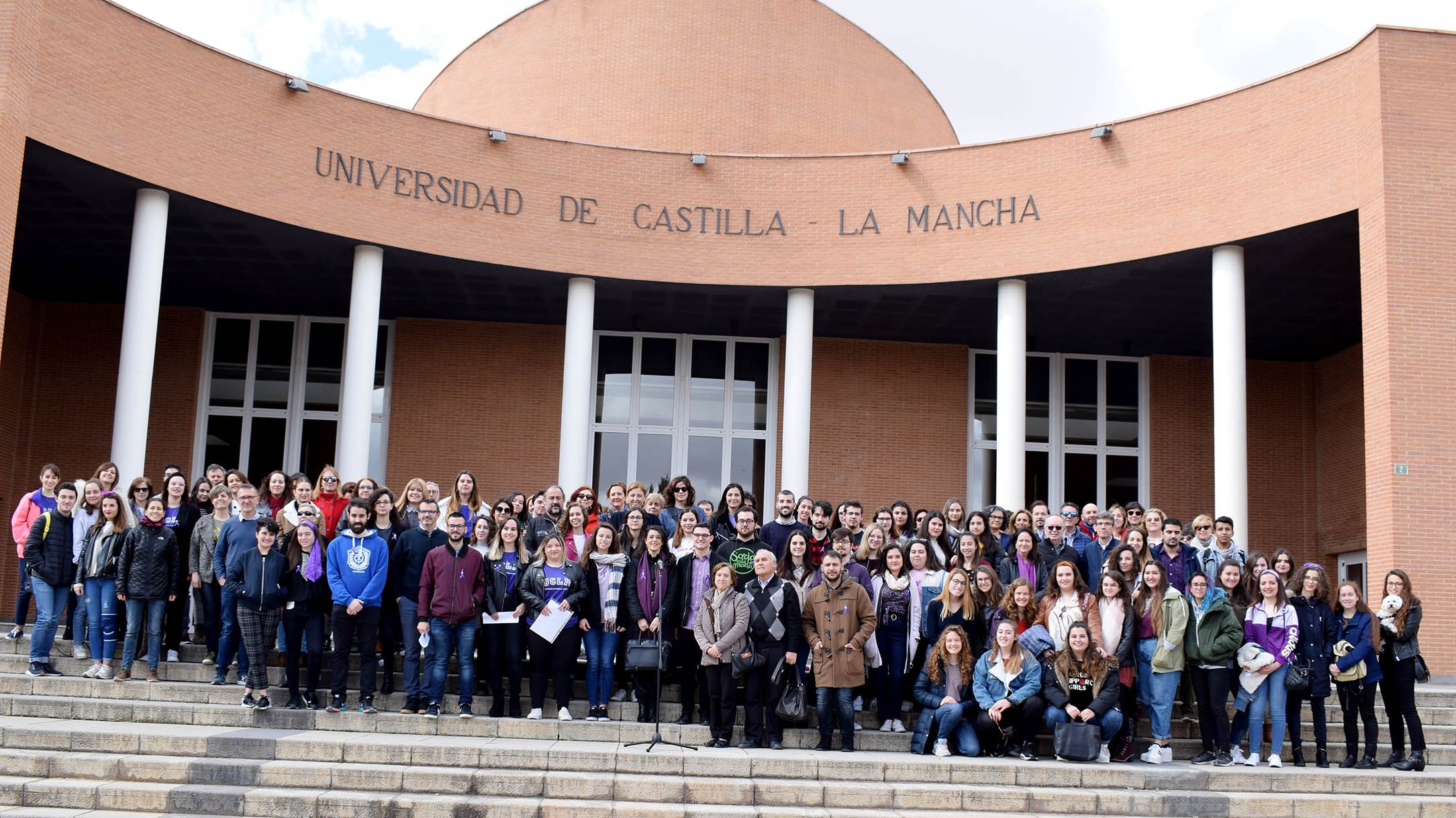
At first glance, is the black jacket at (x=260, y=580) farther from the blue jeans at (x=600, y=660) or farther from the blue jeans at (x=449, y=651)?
the blue jeans at (x=600, y=660)

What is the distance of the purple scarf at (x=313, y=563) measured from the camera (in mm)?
9641

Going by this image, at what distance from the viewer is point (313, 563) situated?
31.8ft

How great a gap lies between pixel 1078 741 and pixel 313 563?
19.4 feet

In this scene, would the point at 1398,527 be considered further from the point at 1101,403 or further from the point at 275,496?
the point at 275,496

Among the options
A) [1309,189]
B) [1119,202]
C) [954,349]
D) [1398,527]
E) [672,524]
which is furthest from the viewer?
[954,349]

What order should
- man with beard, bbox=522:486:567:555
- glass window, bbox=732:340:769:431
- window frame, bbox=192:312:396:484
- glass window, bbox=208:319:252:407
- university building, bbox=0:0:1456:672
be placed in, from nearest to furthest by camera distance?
1. man with beard, bbox=522:486:567:555
2. university building, bbox=0:0:1456:672
3. window frame, bbox=192:312:396:484
4. glass window, bbox=208:319:252:407
5. glass window, bbox=732:340:769:431

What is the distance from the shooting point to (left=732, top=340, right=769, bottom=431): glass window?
20531 millimetres

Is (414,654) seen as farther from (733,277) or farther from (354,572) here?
(733,277)

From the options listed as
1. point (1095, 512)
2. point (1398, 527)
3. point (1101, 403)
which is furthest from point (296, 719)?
point (1101, 403)

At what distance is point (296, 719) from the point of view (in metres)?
9.48

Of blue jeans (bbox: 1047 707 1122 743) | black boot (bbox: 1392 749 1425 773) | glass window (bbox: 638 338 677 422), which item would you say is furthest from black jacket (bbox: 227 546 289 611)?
glass window (bbox: 638 338 677 422)

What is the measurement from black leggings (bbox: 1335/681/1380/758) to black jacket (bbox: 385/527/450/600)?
703 centimetres

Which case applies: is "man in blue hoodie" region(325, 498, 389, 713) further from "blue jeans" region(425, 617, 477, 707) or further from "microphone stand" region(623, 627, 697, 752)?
"microphone stand" region(623, 627, 697, 752)

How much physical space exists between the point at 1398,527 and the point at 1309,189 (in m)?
3.92
